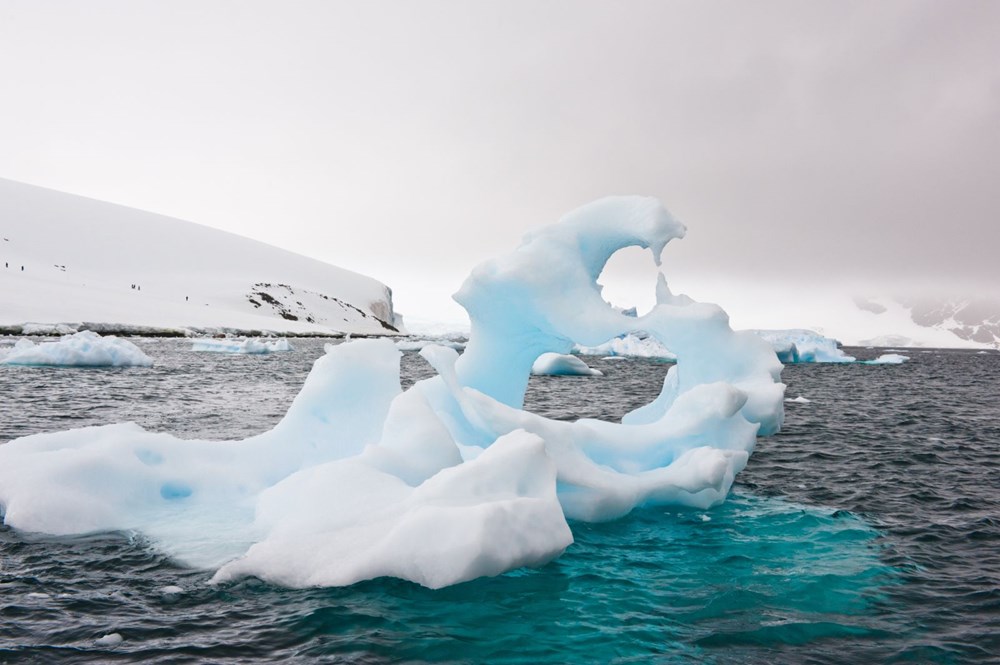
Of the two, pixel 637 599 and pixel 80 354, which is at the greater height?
pixel 80 354

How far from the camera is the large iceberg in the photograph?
636 centimetres

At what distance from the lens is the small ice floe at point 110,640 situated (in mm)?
5031

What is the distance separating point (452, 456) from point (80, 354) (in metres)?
31.9

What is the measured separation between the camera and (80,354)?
109ft

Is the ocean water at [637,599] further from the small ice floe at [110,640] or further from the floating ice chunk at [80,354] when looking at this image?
the floating ice chunk at [80,354]

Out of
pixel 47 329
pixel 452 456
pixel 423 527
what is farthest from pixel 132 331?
pixel 423 527

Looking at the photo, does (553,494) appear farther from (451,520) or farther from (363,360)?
(363,360)

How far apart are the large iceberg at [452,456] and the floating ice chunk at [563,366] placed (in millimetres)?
28593

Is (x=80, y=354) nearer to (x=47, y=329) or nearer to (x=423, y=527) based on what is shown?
(x=47, y=329)

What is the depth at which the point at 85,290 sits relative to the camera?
246 ft

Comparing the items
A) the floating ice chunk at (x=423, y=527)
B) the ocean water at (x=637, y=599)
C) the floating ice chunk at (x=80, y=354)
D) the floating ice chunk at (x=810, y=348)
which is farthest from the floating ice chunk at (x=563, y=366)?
the floating ice chunk at (x=423, y=527)

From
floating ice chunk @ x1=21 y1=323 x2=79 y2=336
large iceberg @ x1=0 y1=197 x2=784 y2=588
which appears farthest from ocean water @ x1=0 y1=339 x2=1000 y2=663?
floating ice chunk @ x1=21 y1=323 x2=79 y2=336

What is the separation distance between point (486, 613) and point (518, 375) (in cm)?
640

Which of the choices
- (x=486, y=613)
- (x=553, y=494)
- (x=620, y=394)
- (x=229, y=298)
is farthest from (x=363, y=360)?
(x=229, y=298)
